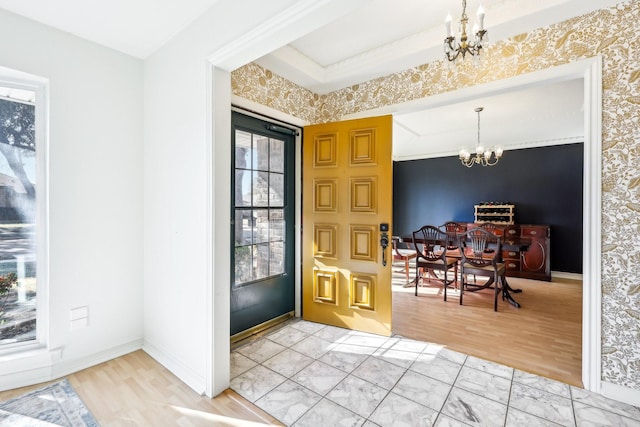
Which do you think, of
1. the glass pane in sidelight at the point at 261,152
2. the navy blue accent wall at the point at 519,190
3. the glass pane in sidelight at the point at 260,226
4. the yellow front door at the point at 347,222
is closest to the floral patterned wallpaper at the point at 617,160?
the yellow front door at the point at 347,222

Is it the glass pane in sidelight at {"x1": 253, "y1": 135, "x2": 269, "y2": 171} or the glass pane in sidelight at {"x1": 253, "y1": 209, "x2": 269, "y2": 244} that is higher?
the glass pane in sidelight at {"x1": 253, "y1": 135, "x2": 269, "y2": 171}

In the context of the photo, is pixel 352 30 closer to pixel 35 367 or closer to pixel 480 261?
pixel 480 261

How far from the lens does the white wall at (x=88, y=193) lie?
2016 mm

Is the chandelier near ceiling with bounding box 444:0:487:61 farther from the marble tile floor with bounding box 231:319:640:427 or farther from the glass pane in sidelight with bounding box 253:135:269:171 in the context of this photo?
the marble tile floor with bounding box 231:319:640:427

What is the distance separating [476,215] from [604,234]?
4.48 m

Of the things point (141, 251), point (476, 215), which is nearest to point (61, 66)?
point (141, 251)

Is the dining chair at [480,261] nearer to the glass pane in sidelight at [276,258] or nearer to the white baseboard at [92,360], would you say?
the glass pane in sidelight at [276,258]

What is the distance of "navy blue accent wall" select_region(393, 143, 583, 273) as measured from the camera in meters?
5.32

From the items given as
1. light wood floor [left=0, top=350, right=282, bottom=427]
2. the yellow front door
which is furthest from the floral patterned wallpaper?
light wood floor [left=0, top=350, right=282, bottom=427]

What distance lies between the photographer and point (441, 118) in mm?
4535

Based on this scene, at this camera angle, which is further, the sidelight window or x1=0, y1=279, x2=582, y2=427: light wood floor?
the sidelight window

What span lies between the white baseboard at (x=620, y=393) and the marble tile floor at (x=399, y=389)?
0.13ft

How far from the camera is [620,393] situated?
1867 millimetres

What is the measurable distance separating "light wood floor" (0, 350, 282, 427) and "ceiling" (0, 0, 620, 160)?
2.41 metres
